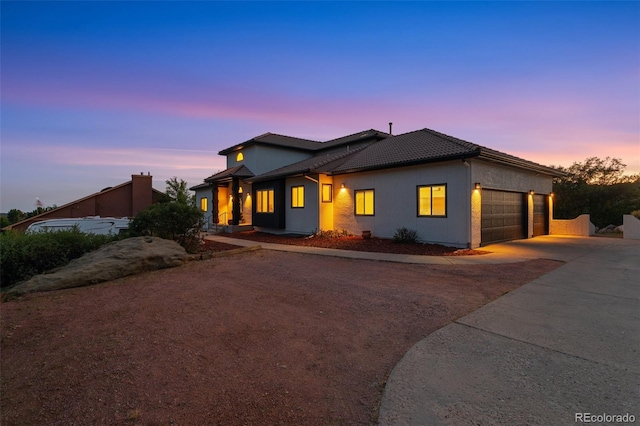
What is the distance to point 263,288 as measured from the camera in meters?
6.37

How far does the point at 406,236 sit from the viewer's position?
511 inches

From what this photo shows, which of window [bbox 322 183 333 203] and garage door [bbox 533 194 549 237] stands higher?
window [bbox 322 183 333 203]

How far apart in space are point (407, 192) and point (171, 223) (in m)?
10.1

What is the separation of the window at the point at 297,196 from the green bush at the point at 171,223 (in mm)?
7306

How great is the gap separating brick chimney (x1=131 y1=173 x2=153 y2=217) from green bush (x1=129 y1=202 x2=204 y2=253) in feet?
46.1

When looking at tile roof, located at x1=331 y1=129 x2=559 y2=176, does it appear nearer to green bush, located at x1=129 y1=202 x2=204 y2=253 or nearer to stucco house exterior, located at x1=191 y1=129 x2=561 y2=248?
stucco house exterior, located at x1=191 y1=129 x2=561 y2=248

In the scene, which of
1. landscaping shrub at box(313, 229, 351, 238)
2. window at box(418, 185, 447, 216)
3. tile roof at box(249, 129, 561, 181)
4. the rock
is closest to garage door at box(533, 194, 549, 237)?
Answer: tile roof at box(249, 129, 561, 181)

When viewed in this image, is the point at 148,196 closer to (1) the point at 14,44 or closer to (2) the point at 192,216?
(2) the point at 192,216

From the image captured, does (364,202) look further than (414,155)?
Yes

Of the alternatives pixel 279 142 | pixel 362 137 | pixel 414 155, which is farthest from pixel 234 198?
pixel 414 155

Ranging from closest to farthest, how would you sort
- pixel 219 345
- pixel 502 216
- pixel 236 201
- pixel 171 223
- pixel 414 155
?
pixel 219 345, pixel 171 223, pixel 414 155, pixel 502 216, pixel 236 201

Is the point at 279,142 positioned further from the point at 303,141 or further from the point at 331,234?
the point at 331,234

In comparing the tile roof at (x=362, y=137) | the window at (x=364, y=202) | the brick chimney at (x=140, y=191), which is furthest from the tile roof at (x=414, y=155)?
the brick chimney at (x=140, y=191)

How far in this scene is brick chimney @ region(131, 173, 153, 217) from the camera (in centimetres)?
2281
